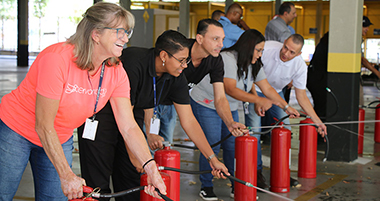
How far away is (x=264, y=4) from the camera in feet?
63.8

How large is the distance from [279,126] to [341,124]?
5.66 ft

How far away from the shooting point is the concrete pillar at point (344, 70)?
17.5ft

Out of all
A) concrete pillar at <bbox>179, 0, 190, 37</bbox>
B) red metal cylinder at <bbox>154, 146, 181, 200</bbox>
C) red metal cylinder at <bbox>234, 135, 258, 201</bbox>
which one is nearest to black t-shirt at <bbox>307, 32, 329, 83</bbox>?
red metal cylinder at <bbox>234, 135, 258, 201</bbox>

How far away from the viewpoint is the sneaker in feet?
13.1

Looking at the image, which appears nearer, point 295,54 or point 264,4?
point 295,54

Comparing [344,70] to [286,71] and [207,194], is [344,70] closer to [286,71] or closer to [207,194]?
[286,71]

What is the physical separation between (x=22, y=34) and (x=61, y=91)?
22061 mm

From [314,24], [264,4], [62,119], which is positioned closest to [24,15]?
[264,4]

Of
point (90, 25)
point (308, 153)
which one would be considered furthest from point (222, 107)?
point (90, 25)

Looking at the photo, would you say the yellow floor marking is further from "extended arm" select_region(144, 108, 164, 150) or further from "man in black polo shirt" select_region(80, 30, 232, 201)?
"extended arm" select_region(144, 108, 164, 150)

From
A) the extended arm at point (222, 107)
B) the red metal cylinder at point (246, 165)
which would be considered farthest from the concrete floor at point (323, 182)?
the extended arm at point (222, 107)

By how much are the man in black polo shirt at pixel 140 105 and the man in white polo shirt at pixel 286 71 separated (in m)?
1.75

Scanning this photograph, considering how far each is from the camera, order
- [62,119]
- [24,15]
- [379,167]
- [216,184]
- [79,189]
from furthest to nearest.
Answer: [24,15] < [379,167] < [216,184] < [62,119] < [79,189]

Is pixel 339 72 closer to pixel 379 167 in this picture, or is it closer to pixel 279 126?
pixel 379 167
